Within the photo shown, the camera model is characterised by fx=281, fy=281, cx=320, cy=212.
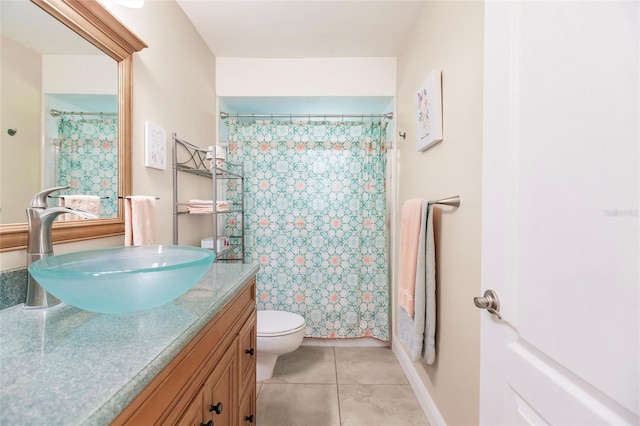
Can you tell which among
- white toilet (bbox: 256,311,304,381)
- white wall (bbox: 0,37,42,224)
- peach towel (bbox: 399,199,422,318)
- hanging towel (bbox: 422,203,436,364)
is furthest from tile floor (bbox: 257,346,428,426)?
white wall (bbox: 0,37,42,224)

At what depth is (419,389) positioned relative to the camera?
1774mm

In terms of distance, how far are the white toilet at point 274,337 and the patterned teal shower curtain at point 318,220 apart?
0.44 m

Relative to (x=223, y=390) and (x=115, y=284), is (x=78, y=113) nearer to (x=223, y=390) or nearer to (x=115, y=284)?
(x=115, y=284)

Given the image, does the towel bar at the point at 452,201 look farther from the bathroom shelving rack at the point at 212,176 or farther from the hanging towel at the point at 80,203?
the hanging towel at the point at 80,203

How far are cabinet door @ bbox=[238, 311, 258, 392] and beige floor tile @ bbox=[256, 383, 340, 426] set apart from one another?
54cm

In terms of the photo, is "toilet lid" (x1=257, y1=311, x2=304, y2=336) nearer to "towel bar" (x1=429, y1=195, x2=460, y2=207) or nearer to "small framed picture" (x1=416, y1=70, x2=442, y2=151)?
"towel bar" (x1=429, y1=195, x2=460, y2=207)

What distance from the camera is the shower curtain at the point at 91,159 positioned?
0.99 m

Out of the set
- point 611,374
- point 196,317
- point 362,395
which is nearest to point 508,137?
point 611,374

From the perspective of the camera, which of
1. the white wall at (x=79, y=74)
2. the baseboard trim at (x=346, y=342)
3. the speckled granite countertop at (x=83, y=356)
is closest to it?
the speckled granite countertop at (x=83, y=356)

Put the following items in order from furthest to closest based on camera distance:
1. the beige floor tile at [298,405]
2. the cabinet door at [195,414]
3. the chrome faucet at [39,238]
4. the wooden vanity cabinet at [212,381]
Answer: the beige floor tile at [298,405] < the chrome faucet at [39,238] < the cabinet door at [195,414] < the wooden vanity cabinet at [212,381]

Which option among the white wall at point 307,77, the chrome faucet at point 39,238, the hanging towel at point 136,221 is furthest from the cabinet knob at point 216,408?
the white wall at point 307,77

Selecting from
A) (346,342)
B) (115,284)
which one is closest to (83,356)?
(115,284)

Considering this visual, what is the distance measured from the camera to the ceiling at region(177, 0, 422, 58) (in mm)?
1764

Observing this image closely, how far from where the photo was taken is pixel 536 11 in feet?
1.96
